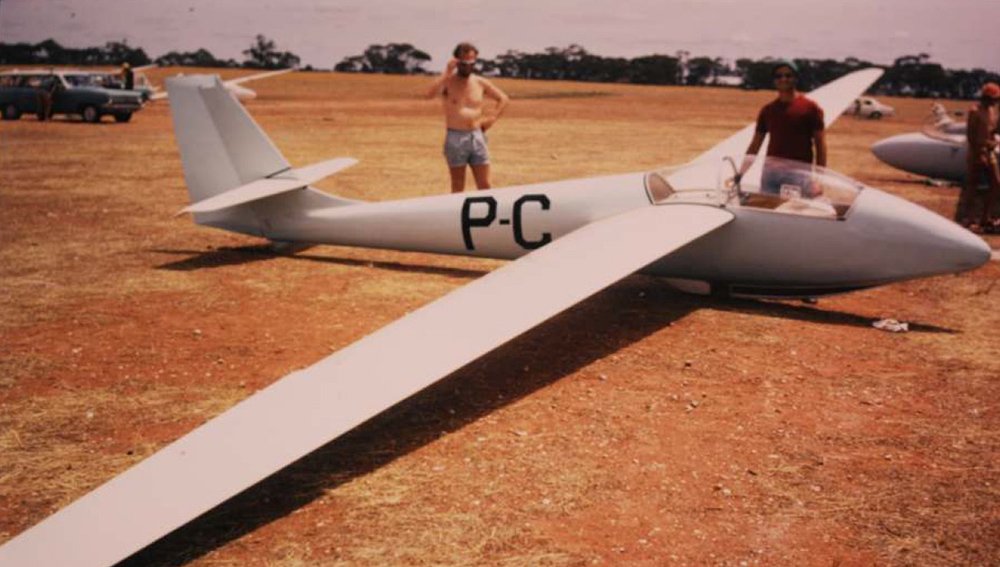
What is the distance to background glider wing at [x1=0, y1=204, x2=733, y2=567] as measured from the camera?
3408 millimetres

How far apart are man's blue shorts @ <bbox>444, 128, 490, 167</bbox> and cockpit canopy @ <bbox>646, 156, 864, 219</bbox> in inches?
132

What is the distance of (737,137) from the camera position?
1236 centimetres

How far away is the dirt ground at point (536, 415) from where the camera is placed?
12.6ft

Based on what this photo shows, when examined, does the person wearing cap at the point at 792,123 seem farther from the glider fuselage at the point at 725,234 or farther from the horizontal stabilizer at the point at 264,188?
the horizontal stabilizer at the point at 264,188

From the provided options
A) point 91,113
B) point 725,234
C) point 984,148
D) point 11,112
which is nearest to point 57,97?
point 91,113

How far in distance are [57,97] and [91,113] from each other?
1479 mm

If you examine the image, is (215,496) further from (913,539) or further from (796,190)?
(796,190)

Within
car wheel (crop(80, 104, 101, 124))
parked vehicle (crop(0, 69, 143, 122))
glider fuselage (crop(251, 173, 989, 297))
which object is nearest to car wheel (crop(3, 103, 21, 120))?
parked vehicle (crop(0, 69, 143, 122))

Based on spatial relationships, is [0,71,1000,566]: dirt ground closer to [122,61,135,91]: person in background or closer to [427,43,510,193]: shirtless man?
[427,43,510,193]: shirtless man

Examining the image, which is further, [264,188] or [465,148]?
[465,148]

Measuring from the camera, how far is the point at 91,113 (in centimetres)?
3188

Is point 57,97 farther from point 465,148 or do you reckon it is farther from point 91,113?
point 465,148

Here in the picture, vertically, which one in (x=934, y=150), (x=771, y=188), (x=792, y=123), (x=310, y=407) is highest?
(x=792, y=123)

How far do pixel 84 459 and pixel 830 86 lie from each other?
16.2 m
